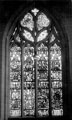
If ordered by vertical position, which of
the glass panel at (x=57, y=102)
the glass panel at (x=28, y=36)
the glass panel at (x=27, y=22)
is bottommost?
the glass panel at (x=57, y=102)

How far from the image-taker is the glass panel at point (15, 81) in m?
9.48

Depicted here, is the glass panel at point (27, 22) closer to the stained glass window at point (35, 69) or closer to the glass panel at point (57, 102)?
the stained glass window at point (35, 69)

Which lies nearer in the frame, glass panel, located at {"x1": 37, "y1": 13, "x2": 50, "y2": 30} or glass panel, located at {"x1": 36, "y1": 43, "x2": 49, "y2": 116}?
glass panel, located at {"x1": 36, "y1": 43, "x2": 49, "y2": 116}

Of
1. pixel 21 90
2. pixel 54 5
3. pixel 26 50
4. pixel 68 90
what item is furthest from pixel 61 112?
pixel 54 5

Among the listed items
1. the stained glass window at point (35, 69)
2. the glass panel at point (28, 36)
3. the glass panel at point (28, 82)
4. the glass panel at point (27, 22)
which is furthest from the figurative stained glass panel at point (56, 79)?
the glass panel at point (27, 22)

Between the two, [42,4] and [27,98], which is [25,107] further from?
[42,4]

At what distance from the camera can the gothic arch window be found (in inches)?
373

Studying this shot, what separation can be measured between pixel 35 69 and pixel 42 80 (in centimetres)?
38

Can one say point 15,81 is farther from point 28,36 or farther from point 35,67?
point 28,36

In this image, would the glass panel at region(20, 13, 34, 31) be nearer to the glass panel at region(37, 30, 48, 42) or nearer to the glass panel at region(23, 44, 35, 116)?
the glass panel at region(37, 30, 48, 42)

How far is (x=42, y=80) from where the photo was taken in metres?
9.58

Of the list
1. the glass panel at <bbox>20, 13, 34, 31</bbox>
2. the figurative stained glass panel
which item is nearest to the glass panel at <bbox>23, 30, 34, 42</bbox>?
the glass panel at <bbox>20, 13, 34, 31</bbox>

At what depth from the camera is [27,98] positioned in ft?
31.3

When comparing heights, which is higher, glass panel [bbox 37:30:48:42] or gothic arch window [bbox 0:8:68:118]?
glass panel [bbox 37:30:48:42]
